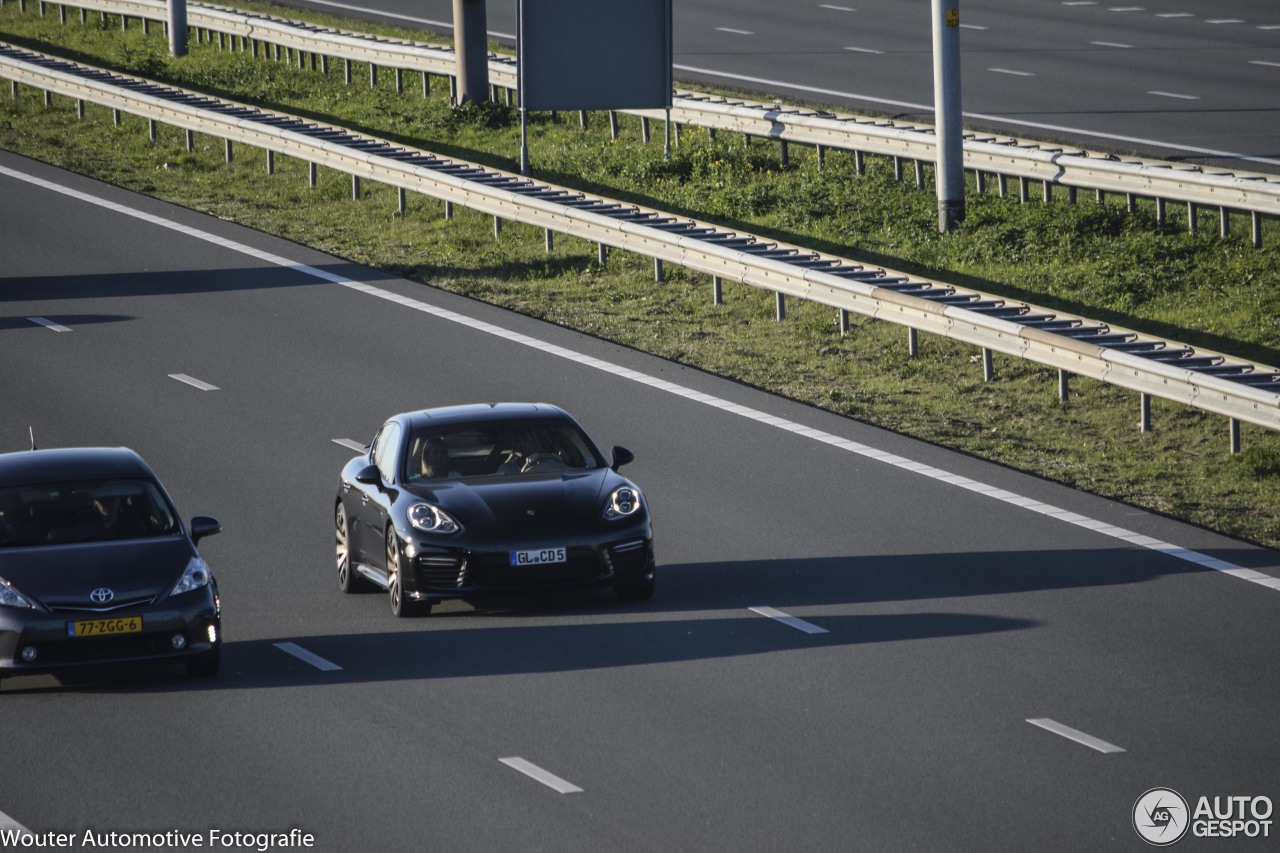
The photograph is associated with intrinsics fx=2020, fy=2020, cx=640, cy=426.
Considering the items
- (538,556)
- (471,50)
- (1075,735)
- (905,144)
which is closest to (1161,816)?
(1075,735)

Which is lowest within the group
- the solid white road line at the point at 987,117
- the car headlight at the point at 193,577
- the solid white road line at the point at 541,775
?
the solid white road line at the point at 541,775

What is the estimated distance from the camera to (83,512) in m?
12.1

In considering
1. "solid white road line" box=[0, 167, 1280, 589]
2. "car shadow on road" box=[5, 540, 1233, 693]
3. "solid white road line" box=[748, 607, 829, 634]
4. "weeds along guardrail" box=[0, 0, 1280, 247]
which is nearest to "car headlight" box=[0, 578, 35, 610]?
"car shadow on road" box=[5, 540, 1233, 693]

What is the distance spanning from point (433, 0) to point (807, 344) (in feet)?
103

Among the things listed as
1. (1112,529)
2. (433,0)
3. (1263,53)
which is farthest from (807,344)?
(433,0)

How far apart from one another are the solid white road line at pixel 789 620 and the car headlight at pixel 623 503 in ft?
3.26

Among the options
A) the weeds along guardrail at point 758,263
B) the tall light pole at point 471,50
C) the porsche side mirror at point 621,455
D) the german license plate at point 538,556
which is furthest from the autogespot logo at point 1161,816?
the tall light pole at point 471,50

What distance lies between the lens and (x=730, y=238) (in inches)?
934

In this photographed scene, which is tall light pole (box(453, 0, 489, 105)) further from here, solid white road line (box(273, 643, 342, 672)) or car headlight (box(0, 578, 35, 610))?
car headlight (box(0, 578, 35, 610))

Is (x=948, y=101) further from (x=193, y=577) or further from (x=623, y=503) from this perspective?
(x=193, y=577)

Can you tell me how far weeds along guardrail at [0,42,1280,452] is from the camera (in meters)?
17.0

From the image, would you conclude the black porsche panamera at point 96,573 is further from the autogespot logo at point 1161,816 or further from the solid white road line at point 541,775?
the autogespot logo at point 1161,816

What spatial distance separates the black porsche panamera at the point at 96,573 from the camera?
11172mm

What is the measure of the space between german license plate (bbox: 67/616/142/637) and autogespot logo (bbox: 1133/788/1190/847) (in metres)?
5.52
